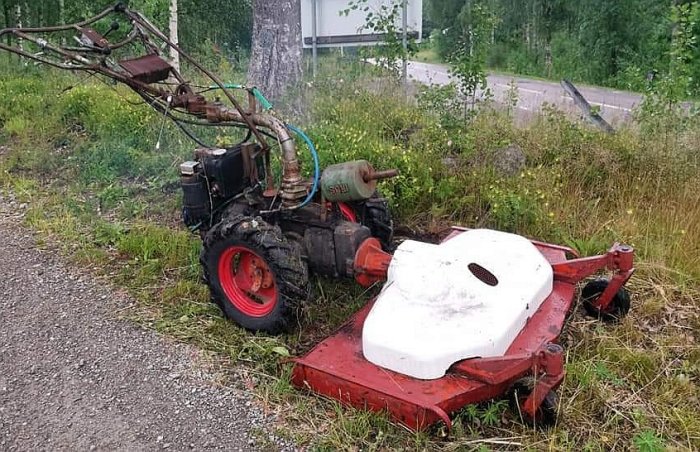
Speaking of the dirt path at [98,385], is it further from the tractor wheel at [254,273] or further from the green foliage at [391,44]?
the green foliage at [391,44]

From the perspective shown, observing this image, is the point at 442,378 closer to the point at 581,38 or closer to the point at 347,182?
the point at 347,182

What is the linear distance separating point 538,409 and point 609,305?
110 centimetres

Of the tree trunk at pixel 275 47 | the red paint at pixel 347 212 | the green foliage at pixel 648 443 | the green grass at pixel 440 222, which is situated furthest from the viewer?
the tree trunk at pixel 275 47

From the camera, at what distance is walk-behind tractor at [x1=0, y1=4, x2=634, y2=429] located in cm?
291

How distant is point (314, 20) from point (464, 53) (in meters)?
3.06

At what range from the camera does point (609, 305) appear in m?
3.75

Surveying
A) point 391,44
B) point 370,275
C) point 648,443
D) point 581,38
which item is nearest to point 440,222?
point 370,275

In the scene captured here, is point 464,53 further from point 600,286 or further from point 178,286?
point 178,286

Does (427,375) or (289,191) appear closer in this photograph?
(427,375)

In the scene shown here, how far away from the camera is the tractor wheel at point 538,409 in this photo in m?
2.89

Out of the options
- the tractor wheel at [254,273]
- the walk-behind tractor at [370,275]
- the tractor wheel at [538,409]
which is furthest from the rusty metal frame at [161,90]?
the tractor wheel at [538,409]

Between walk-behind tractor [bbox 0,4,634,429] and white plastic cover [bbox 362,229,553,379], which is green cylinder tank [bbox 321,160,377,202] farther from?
white plastic cover [bbox 362,229,553,379]

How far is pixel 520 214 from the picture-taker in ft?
15.2

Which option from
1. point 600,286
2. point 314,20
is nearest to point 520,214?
point 600,286
